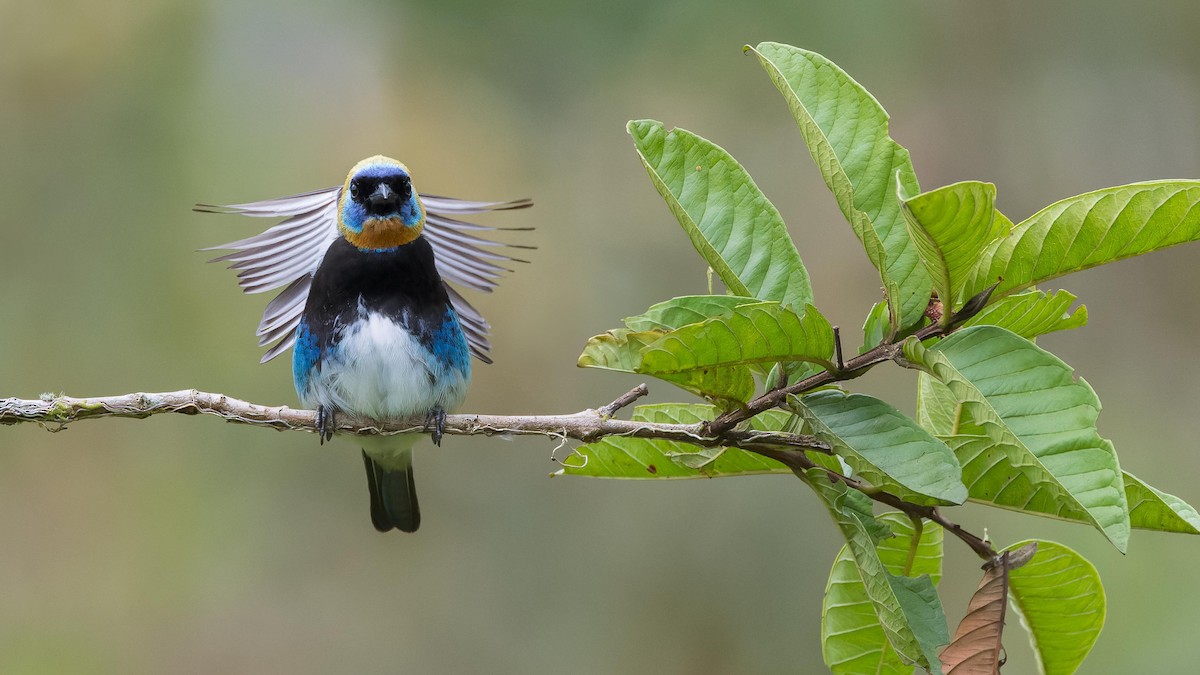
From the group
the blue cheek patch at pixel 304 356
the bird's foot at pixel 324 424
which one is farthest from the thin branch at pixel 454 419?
the blue cheek patch at pixel 304 356

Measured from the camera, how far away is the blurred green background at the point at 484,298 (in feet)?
20.2

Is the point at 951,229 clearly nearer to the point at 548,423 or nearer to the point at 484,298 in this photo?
the point at 548,423

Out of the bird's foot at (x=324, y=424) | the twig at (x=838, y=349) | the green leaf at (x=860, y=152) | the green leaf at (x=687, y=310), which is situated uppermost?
the green leaf at (x=860, y=152)

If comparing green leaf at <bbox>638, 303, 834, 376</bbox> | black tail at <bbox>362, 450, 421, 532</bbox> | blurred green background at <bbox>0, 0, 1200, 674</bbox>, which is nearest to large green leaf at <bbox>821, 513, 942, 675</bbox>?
green leaf at <bbox>638, 303, 834, 376</bbox>

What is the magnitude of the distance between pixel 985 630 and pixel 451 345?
202 cm

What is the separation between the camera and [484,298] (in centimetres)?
662

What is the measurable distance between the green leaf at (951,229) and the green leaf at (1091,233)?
1.6 inches

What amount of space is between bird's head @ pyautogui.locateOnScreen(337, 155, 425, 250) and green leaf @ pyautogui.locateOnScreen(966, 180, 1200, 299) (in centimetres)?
205

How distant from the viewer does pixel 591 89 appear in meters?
7.52

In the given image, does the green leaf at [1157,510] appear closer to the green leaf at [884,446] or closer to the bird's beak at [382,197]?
the green leaf at [884,446]

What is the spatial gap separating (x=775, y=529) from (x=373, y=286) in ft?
10.6

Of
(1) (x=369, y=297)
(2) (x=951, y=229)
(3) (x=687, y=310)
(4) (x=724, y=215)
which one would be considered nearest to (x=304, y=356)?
(1) (x=369, y=297)

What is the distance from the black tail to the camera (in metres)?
3.92

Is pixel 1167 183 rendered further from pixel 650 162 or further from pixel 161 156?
pixel 161 156
